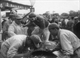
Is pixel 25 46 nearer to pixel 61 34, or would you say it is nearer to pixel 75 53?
pixel 61 34

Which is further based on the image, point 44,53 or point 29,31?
point 29,31

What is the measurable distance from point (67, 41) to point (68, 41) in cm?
3

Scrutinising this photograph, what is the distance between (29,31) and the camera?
5.63 metres

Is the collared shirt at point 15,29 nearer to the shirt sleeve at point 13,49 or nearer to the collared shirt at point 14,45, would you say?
the collared shirt at point 14,45

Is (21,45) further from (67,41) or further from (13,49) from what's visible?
(67,41)

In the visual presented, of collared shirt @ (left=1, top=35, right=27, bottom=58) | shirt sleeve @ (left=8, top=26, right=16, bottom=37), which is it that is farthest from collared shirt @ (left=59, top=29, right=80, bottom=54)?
shirt sleeve @ (left=8, top=26, right=16, bottom=37)

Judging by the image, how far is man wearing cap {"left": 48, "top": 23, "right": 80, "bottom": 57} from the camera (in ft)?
10.5

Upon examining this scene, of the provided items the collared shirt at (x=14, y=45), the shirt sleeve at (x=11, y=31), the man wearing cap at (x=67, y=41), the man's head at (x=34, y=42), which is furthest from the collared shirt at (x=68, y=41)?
the shirt sleeve at (x=11, y=31)

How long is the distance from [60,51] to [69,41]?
11.5 inches

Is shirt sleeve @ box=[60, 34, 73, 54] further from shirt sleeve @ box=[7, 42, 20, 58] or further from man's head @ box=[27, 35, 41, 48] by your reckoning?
shirt sleeve @ box=[7, 42, 20, 58]

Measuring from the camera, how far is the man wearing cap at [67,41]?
3.20 m

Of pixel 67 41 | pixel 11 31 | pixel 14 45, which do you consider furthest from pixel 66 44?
pixel 11 31

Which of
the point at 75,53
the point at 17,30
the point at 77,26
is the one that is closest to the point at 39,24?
the point at 17,30

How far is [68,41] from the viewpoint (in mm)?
3250
